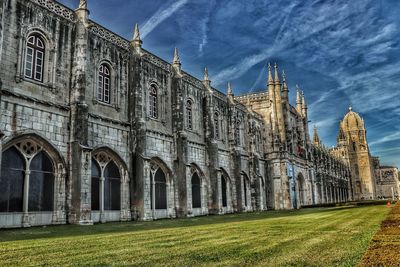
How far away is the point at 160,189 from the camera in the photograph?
26.3m

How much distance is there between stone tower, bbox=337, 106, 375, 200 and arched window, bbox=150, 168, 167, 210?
3616 inches

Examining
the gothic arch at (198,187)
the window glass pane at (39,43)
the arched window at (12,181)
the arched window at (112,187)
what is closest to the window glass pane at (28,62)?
the window glass pane at (39,43)

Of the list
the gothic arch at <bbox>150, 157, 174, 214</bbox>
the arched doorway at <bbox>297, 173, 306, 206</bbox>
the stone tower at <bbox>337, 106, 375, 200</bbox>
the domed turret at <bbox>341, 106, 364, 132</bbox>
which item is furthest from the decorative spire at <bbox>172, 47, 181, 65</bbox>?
the domed turret at <bbox>341, 106, 364, 132</bbox>

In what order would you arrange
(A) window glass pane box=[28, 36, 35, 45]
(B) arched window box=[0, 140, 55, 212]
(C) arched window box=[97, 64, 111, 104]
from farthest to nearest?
(C) arched window box=[97, 64, 111, 104] < (A) window glass pane box=[28, 36, 35, 45] < (B) arched window box=[0, 140, 55, 212]

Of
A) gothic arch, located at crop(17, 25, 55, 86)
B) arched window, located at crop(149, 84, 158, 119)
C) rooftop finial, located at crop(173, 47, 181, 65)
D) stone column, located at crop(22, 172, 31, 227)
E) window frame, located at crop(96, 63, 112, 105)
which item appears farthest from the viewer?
rooftop finial, located at crop(173, 47, 181, 65)

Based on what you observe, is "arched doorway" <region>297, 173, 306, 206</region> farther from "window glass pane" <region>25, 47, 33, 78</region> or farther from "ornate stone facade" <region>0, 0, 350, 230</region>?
"window glass pane" <region>25, 47, 33, 78</region>

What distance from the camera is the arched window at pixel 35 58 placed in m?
18.3

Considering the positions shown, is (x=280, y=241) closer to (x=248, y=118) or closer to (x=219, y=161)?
(x=219, y=161)

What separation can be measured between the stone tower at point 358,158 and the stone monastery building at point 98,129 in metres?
79.4

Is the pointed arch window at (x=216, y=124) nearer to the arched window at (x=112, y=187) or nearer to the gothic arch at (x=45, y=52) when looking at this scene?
the arched window at (x=112, y=187)

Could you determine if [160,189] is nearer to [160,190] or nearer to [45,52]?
[160,190]

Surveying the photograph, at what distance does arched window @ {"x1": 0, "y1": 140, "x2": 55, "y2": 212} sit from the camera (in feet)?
53.5

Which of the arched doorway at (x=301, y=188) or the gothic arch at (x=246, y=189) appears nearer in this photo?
the gothic arch at (x=246, y=189)

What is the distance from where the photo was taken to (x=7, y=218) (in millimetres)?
16031
